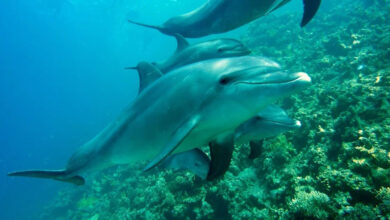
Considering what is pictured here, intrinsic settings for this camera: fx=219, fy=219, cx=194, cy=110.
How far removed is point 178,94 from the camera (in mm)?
2645

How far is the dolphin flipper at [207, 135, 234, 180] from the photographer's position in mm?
2477

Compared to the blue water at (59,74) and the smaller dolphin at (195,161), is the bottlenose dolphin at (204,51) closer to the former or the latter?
the smaller dolphin at (195,161)

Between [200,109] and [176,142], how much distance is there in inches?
17.3

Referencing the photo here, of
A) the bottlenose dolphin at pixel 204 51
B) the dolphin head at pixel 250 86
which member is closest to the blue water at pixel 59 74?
the bottlenose dolphin at pixel 204 51

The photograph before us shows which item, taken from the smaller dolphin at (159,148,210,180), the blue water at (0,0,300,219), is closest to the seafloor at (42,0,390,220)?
the smaller dolphin at (159,148,210,180)

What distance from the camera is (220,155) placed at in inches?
99.3

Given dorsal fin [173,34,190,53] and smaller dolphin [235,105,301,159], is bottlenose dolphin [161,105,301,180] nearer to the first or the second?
smaller dolphin [235,105,301,159]

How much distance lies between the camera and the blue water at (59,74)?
143 ft

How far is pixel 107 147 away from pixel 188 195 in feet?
11.1

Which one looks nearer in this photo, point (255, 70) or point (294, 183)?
→ point (255, 70)

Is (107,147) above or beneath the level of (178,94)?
beneath

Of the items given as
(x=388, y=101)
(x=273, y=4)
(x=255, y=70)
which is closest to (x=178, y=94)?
(x=255, y=70)

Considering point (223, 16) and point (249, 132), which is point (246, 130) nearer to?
point (249, 132)

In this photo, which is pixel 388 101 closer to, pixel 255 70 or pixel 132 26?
pixel 255 70
